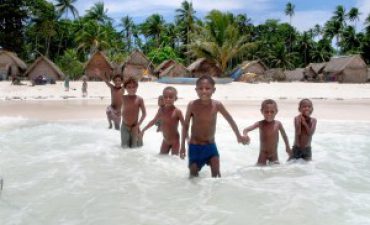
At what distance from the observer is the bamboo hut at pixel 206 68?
44344 millimetres

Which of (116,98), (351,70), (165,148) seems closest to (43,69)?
(351,70)

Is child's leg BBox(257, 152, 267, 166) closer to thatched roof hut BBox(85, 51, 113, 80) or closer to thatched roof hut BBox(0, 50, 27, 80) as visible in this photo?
thatched roof hut BBox(0, 50, 27, 80)

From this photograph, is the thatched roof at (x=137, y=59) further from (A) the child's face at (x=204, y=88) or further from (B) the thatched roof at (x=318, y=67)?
(A) the child's face at (x=204, y=88)

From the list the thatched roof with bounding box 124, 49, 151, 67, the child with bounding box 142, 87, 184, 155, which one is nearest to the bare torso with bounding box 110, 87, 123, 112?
the child with bounding box 142, 87, 184, 155

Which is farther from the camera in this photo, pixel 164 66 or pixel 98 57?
pixel 164 66

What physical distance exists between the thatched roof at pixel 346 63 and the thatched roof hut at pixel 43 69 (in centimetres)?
2816

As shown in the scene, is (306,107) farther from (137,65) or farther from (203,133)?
(137,65)

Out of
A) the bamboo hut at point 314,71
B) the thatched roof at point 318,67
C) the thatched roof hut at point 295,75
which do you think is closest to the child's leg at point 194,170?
the bamboo hut at point 314,71

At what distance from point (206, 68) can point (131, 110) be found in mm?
38172

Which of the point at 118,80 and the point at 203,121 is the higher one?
the point at 118,80

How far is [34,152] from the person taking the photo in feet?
24.8

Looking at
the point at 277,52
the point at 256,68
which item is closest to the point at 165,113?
the point at 256,68

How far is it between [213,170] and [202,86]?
3.18 ft

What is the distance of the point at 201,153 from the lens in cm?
512
